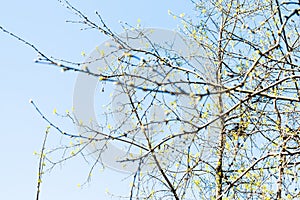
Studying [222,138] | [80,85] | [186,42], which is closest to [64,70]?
[222,138]

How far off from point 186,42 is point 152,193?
1519 millimetres

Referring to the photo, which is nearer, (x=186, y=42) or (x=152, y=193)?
(x=152, y=193)

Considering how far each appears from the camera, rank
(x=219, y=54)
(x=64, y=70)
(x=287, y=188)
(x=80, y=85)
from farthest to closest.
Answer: (x=80, y=85) → (x=219, y=54) → (x=287, y=188) → (x=64, y=70)

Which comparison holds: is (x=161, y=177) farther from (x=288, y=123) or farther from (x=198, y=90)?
(x=288, y=123)

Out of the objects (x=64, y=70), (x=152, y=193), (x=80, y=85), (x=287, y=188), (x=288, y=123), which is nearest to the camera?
(x=64, y=70)

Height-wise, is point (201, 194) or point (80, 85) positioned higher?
point (80, 85)

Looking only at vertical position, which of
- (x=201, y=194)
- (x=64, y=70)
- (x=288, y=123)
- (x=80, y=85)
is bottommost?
(x=64, y=70)

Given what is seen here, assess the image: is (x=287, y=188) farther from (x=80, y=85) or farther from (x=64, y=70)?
→ (x=80, y=85)

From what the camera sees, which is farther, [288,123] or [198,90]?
[198,90]

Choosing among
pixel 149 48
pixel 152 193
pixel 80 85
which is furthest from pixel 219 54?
pixel 80 85

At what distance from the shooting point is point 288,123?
3.90 metres

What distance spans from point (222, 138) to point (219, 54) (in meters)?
0.83

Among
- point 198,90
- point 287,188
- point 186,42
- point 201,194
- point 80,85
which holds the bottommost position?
point 287,188

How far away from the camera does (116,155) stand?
4344 millimetres
